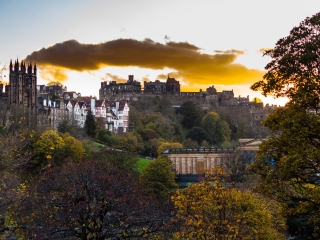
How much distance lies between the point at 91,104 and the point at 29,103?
20724 mm

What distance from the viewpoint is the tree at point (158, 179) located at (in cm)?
4592

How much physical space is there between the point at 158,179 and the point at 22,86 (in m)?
35.0

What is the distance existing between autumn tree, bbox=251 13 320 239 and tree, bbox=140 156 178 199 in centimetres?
2914

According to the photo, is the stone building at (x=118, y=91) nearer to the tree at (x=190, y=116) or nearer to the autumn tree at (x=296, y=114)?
the tree at (x=190, y=116)

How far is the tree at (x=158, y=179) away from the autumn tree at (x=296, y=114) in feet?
95.6

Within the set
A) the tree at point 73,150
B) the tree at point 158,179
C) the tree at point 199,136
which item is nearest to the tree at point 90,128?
the tree at point 73,150

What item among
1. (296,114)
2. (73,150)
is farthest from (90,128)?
(296,114)

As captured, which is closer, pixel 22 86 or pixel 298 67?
pixel 298 67

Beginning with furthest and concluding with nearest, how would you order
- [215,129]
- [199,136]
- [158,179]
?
[215,129], [199,136], [158,179]

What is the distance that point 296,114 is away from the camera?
1509cm

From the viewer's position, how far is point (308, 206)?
1634 centimetres

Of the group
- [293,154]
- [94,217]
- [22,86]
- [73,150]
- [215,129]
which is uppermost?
[22,86]

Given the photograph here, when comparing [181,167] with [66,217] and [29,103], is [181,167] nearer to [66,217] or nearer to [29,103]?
[29,103]

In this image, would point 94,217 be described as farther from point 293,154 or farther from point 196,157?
point 196,157
